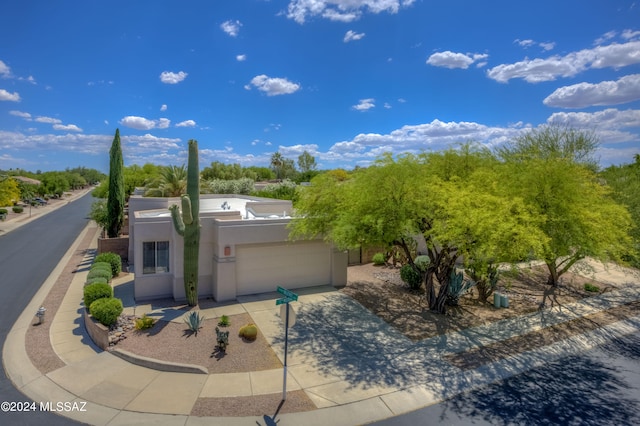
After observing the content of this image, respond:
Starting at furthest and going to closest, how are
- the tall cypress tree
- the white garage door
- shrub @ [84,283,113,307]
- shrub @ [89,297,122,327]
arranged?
the tall cypress tree
the white garage door
shrub @ [84,283,113,307]
shrub @ [89,297,122,327]

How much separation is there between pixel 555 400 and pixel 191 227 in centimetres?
1300

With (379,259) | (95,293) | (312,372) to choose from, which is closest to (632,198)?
(379,259)

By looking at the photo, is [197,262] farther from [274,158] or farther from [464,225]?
[274,158]

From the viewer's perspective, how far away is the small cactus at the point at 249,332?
11.9 metres

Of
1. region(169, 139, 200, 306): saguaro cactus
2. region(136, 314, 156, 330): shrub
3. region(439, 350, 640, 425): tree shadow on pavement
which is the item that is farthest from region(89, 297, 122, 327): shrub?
region(439, 350, 640, 425): tree shadow on pavement

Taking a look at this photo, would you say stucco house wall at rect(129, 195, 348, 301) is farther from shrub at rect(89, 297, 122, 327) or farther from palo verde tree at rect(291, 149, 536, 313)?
shrub at rect(89, 297, 122, 327)

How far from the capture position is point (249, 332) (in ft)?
38.9

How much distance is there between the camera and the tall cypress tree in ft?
83.8

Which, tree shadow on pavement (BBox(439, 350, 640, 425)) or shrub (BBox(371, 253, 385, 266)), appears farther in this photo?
shrub (BBox(371, 253, 385, 266))

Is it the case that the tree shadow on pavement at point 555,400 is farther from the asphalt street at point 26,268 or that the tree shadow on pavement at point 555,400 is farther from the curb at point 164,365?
the asphalt street at point 26,268

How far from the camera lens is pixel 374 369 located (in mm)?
10328

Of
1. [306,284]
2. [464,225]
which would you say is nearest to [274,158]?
[306,284]

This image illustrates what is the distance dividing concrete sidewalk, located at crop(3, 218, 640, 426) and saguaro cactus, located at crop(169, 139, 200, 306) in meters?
1.50

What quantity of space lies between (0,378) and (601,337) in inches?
768
